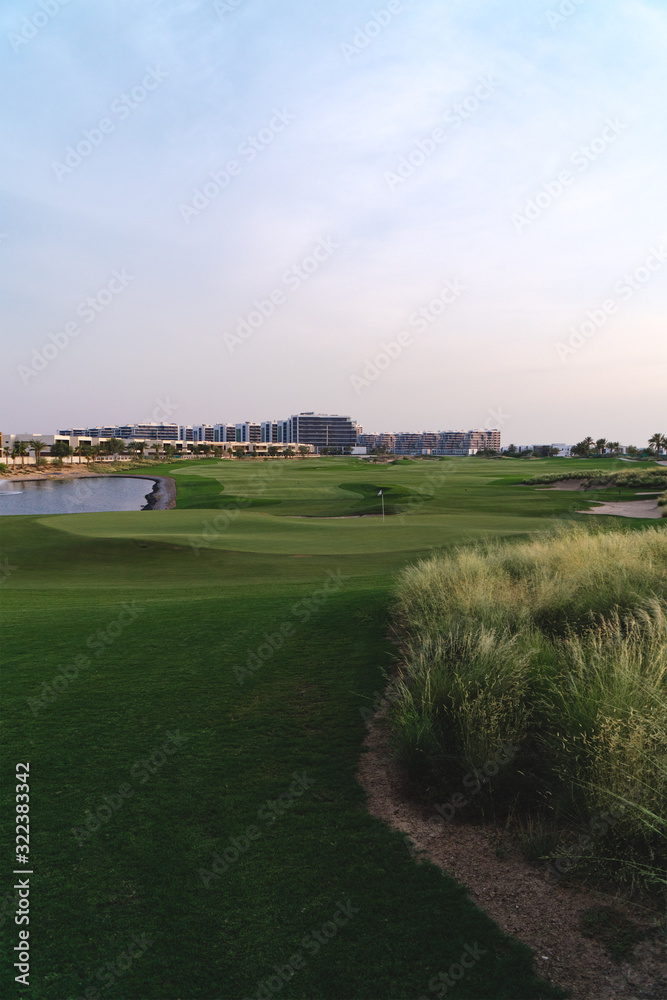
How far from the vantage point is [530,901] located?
12.9 feet

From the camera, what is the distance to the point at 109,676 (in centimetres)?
783

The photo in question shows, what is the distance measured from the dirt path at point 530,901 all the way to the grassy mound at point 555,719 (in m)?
0.25

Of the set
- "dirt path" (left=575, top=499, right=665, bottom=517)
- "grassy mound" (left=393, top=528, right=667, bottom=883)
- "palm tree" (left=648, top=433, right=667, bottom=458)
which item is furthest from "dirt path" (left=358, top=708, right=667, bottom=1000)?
"palm tree" (left=648, top=433, right=667, bottom=458)

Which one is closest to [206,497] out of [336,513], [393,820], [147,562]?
[336,513]

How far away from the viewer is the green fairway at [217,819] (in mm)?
3436

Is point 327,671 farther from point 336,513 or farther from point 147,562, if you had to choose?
point 336,513

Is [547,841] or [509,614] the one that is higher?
[509,614]

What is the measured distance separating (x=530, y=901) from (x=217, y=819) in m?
2.33

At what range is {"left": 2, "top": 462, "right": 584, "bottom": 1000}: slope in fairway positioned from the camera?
11.3ft

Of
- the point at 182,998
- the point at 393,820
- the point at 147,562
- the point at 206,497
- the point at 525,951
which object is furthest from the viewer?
the point at 206,497

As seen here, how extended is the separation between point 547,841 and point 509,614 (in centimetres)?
349

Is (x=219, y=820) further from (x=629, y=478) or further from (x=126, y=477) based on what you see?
(x=126, y=477)

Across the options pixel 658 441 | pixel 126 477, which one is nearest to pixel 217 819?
pixel 126 477

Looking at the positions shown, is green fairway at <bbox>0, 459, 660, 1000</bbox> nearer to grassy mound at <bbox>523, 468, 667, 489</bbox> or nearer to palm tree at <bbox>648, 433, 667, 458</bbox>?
grassy mound at <bbox>523, 468, 667, 489</bbox>
